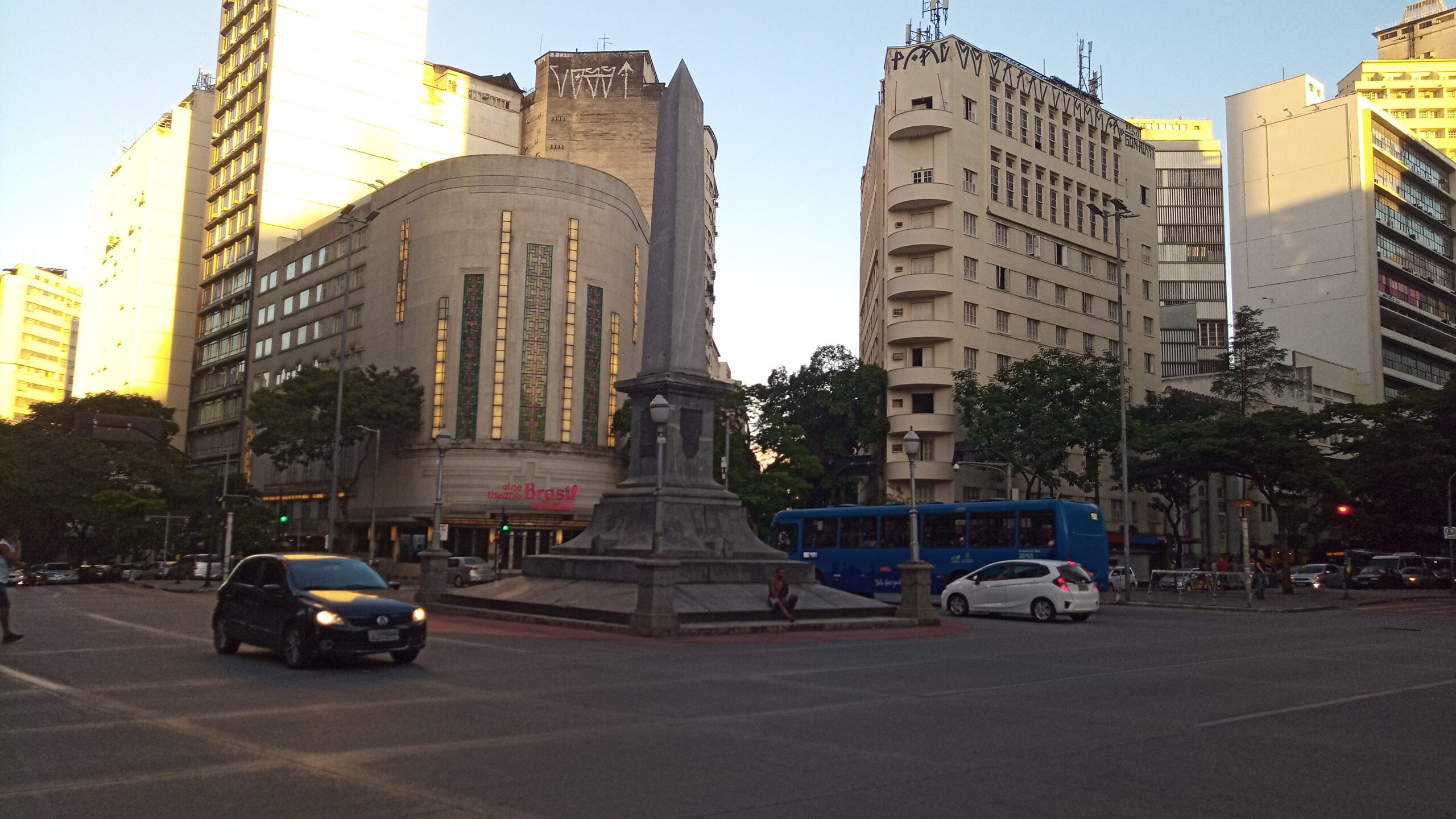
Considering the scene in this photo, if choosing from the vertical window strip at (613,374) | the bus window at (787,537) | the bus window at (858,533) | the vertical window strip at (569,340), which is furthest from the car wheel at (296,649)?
the vertical window strip at (613,374)

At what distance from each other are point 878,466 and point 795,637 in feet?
148

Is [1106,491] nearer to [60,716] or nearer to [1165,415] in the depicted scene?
[1165,415]

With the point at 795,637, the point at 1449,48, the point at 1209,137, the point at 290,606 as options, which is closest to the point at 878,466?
the point at 795,637

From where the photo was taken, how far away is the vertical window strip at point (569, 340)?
186ft

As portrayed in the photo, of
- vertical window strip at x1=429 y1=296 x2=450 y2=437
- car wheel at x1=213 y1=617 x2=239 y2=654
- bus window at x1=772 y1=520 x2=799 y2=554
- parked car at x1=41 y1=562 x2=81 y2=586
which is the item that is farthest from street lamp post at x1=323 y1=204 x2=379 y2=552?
car wheel at x1=213 y1=617 x2=239 y2=654

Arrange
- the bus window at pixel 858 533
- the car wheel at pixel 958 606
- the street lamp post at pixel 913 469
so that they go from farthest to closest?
1. the bus window at pixel 858 533
2. the car wheel at pixel 958 606
3. the street lamp post at pixel 913 469

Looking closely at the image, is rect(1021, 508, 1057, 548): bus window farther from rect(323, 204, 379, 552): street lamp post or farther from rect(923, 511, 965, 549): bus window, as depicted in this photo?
rect(323, 204, 379, 552): street lamp post

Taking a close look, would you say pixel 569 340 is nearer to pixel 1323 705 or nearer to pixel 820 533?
pixel 820 533

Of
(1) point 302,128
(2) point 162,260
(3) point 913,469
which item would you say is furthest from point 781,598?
(2) point 162,260

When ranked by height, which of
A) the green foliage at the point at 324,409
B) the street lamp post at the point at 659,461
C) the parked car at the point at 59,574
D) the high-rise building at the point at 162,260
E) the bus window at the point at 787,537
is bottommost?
the parked car at the point at 59,574

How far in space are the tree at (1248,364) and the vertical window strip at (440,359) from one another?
142ft

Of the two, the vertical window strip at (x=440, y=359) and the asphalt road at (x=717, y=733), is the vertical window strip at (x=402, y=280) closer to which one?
the vertical window strip at (x=440, y=359)

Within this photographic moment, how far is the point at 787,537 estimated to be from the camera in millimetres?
35688

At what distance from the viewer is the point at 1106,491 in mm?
66938
